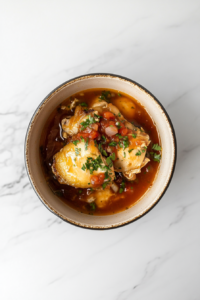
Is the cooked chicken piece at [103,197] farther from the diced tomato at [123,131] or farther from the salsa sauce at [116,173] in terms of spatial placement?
the diced tomato at [123,131]

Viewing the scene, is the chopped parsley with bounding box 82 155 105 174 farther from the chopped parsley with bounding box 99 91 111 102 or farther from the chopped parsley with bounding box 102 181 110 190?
the chopped parsley with bounding box 99 91 111 102

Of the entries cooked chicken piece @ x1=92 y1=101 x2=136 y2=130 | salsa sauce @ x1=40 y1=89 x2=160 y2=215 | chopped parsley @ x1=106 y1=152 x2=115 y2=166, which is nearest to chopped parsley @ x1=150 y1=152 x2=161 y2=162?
salsa sauce @ x1=40 y1=89 x2=160 y2=215

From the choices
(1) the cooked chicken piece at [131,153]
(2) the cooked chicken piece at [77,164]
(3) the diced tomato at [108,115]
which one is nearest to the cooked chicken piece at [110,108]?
(1) the cooked chicken piece at [131,153]
